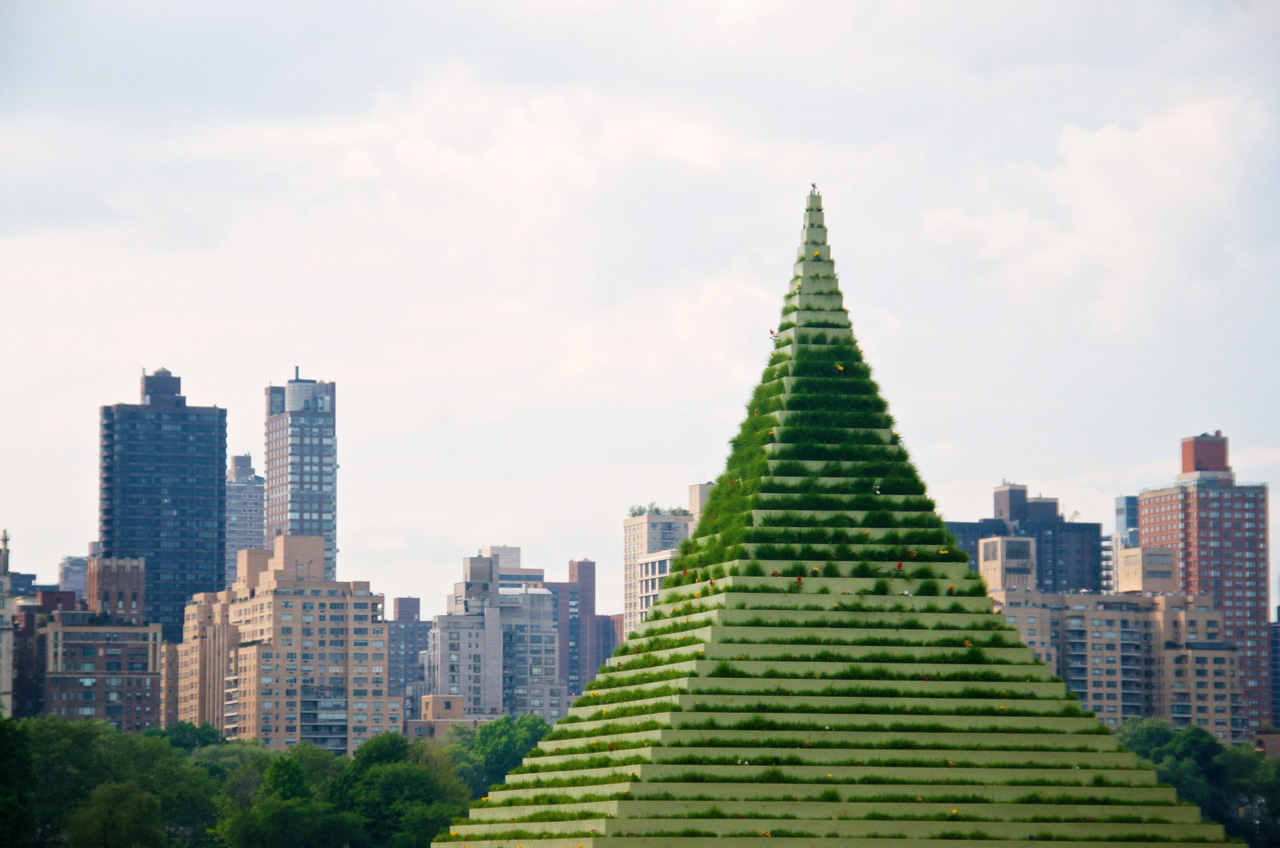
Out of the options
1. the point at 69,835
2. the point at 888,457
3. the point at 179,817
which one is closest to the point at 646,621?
the point at 888,457

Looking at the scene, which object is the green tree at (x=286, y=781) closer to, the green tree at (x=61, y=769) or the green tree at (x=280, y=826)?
the green tree at (x=280, y=826)

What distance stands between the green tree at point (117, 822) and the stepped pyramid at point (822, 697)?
67081mm

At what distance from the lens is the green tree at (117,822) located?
511 feet

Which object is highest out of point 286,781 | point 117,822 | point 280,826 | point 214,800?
point 286,781

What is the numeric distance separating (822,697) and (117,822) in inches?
3186

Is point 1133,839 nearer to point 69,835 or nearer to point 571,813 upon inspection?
point 571,813

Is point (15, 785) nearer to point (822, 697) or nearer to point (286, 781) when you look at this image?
point (286, 781)

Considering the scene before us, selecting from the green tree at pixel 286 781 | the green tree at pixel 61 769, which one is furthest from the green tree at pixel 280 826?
the green tree at pixel 61 769

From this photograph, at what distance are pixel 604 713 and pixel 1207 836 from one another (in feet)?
69.3

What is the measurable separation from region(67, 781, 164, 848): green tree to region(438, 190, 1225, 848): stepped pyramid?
67.1m

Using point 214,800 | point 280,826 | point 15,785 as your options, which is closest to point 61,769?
point 214,800

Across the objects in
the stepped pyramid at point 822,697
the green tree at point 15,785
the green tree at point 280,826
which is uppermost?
the stepped pyramid at point 822,697

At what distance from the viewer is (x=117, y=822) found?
157000 mm

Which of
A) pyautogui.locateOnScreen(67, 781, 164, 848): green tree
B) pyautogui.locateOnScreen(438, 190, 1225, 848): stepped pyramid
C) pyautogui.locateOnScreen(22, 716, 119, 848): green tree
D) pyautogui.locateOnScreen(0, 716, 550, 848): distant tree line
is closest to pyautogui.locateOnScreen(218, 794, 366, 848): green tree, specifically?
pyautogui.locateOnScreen(0, 716, 550, 848): distant tree line
